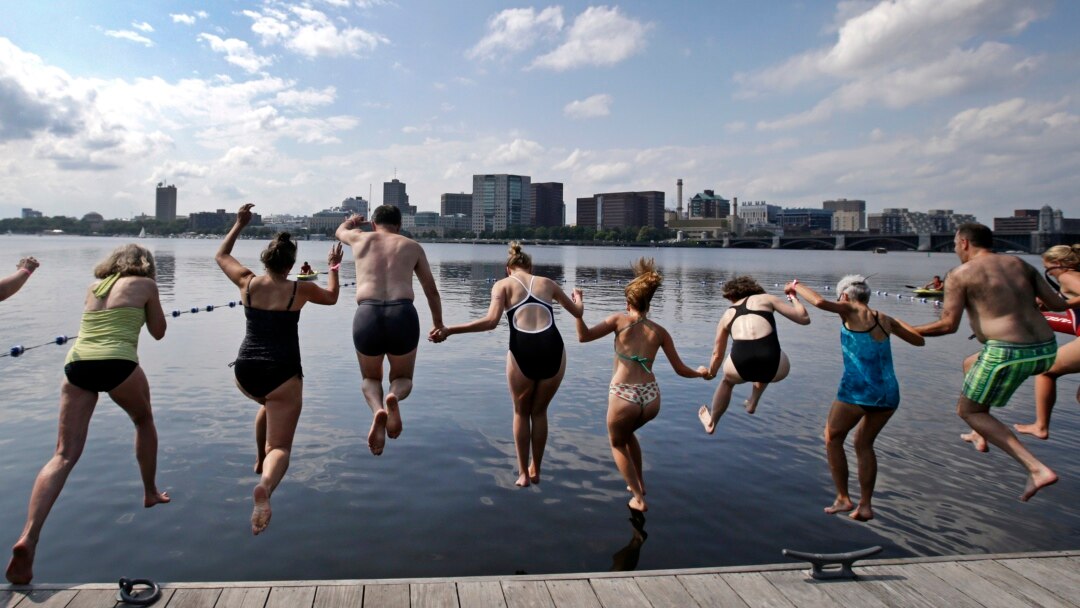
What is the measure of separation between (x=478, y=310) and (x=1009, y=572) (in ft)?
87.6

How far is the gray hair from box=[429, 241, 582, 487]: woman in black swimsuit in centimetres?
289

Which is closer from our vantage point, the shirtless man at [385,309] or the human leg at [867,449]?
the human leg at [867,449]

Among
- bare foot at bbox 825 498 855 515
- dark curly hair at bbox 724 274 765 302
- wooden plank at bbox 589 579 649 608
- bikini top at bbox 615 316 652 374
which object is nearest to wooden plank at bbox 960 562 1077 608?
bare foot at bbox 825 498 855 515

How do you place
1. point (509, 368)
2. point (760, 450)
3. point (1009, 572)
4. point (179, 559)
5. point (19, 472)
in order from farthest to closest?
point (760, 450), point (19, 472), point (509, 368), point (179, 559), point (1009, 572)

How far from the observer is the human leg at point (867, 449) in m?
7.00

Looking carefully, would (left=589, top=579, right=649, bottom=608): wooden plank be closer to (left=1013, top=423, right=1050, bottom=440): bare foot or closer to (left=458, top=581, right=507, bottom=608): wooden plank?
(left=458, top=581, right=507, bottom=608): wooden plank

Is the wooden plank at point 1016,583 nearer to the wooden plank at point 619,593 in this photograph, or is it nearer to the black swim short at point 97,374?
the wooden plank at point 619,593

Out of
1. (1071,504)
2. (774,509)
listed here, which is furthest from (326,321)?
(1071,504)

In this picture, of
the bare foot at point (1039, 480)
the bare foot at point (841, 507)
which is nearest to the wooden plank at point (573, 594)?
the bare foot at point (841, 507)

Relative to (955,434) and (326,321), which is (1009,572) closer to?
(955,434)

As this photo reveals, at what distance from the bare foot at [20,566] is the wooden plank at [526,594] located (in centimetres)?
367

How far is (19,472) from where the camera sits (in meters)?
9.28

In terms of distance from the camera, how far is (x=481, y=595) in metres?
5.24

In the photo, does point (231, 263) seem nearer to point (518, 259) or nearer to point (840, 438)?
point (518, 259)
